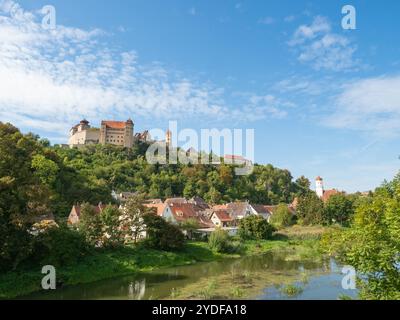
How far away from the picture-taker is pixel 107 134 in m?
115

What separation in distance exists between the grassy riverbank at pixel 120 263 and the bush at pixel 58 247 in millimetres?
690

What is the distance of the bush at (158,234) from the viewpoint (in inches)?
1487

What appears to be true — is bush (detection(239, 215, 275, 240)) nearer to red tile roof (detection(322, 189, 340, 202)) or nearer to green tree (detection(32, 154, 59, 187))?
green tree (detection(32, 154, 59, 187))

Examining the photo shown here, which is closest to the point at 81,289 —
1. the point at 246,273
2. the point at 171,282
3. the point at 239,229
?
the point at 171,282

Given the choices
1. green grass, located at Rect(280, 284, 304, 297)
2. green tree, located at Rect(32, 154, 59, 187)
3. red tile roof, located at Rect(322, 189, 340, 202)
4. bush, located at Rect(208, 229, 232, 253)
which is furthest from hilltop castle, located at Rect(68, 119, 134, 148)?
green grass, located at Rect(280, 284, 304, 297)

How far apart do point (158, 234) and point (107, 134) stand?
82.3 metres

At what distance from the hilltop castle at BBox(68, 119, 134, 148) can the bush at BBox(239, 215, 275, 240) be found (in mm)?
69227

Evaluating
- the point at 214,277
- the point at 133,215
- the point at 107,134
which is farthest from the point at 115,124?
the point at 214,277

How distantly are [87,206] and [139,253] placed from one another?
6.64 metres

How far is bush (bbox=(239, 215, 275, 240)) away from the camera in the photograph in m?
50.9

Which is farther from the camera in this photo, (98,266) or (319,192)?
(319,192)

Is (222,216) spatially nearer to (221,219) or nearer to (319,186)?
(221,219)
